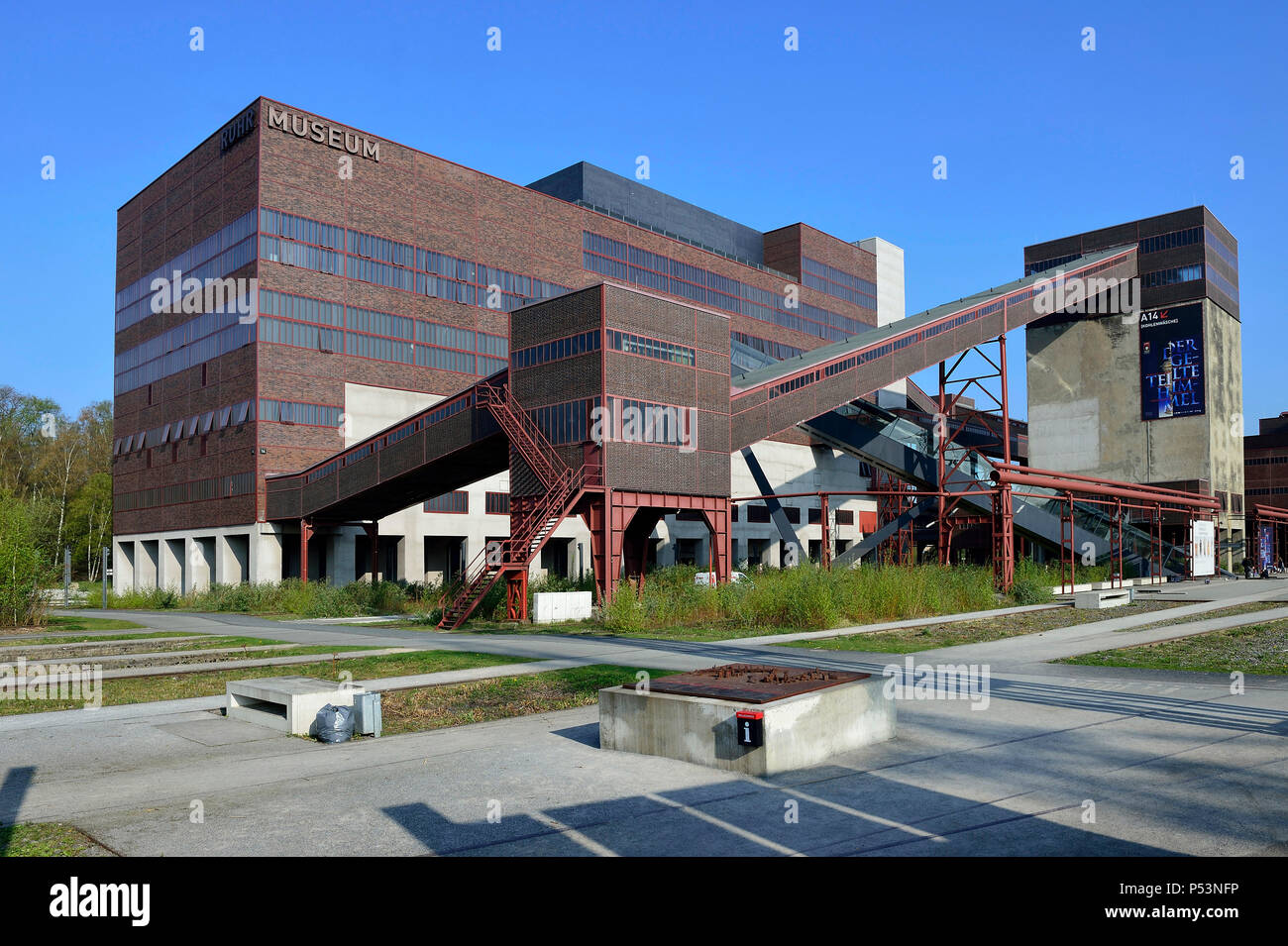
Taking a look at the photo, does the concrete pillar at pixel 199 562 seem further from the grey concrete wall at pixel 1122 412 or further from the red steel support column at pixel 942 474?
the grey concrete wall at pixel 1122 412

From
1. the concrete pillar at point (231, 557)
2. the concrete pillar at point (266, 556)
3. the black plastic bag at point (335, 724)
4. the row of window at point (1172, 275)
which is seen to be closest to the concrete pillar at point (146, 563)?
the concrete pillar at point (231, 557)

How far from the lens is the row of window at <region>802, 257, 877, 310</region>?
81188mm

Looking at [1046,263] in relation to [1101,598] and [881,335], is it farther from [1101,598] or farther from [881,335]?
[1101,598]

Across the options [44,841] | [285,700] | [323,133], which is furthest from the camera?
[323,133]

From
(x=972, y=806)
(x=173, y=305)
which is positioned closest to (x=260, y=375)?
(x=173, y=305)

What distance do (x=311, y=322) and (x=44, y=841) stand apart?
150 ft

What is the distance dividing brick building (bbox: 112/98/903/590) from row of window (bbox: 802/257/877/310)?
57.4 feet

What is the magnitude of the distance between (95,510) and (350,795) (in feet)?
283

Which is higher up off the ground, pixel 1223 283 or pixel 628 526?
pixel 1223 283

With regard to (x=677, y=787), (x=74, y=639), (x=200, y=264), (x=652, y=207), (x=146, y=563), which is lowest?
(x=74, y=639)

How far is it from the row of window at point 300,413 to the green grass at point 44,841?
43388mm

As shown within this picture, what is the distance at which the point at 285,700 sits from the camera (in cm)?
1207

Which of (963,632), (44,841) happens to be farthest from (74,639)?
(963,632)
